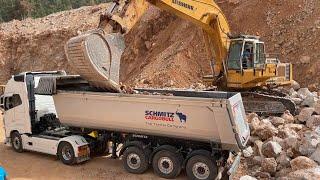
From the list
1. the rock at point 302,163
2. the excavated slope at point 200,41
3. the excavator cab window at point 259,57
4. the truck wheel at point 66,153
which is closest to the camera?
the rock at point 302,163

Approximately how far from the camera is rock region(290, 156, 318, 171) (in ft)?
29.9

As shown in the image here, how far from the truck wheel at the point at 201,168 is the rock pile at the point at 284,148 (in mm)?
838

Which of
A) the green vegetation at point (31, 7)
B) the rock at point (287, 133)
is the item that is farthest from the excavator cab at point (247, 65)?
the green vegetation at point (31, 7)

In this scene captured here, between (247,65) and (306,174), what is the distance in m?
7.66

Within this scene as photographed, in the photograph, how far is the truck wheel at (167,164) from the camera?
33.0 ft

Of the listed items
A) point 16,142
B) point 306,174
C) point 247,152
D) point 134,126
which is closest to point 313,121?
point 247,152

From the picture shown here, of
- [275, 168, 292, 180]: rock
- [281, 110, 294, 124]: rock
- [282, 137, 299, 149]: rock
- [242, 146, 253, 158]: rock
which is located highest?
[281, 110, 294, 124]: rock

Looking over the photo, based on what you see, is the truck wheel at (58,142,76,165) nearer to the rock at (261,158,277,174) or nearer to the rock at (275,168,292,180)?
the rock at (261,158,277,174)

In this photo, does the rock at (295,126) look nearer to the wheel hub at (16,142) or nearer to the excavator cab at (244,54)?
the excavator cab at (244,54)

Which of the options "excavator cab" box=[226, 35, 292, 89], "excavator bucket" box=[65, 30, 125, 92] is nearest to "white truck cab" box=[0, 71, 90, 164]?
"excavator bucket" box=[65, 30, 125, 92]

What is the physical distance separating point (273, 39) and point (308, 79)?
3631mm

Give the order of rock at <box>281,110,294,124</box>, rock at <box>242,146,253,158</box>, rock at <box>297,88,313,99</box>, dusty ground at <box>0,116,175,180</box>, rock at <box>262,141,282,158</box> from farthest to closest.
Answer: rock at <box>297,88,313,99</box> < rock at <box>281,110,294,124</box> < rock at <box>242,146,253,158</box> < dusty ground at <box>0,116,175,180</box> < rock at <box>262,141,282,158</box>

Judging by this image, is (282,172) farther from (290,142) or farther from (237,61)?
(237,61)

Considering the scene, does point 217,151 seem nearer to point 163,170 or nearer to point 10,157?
point 163,170
